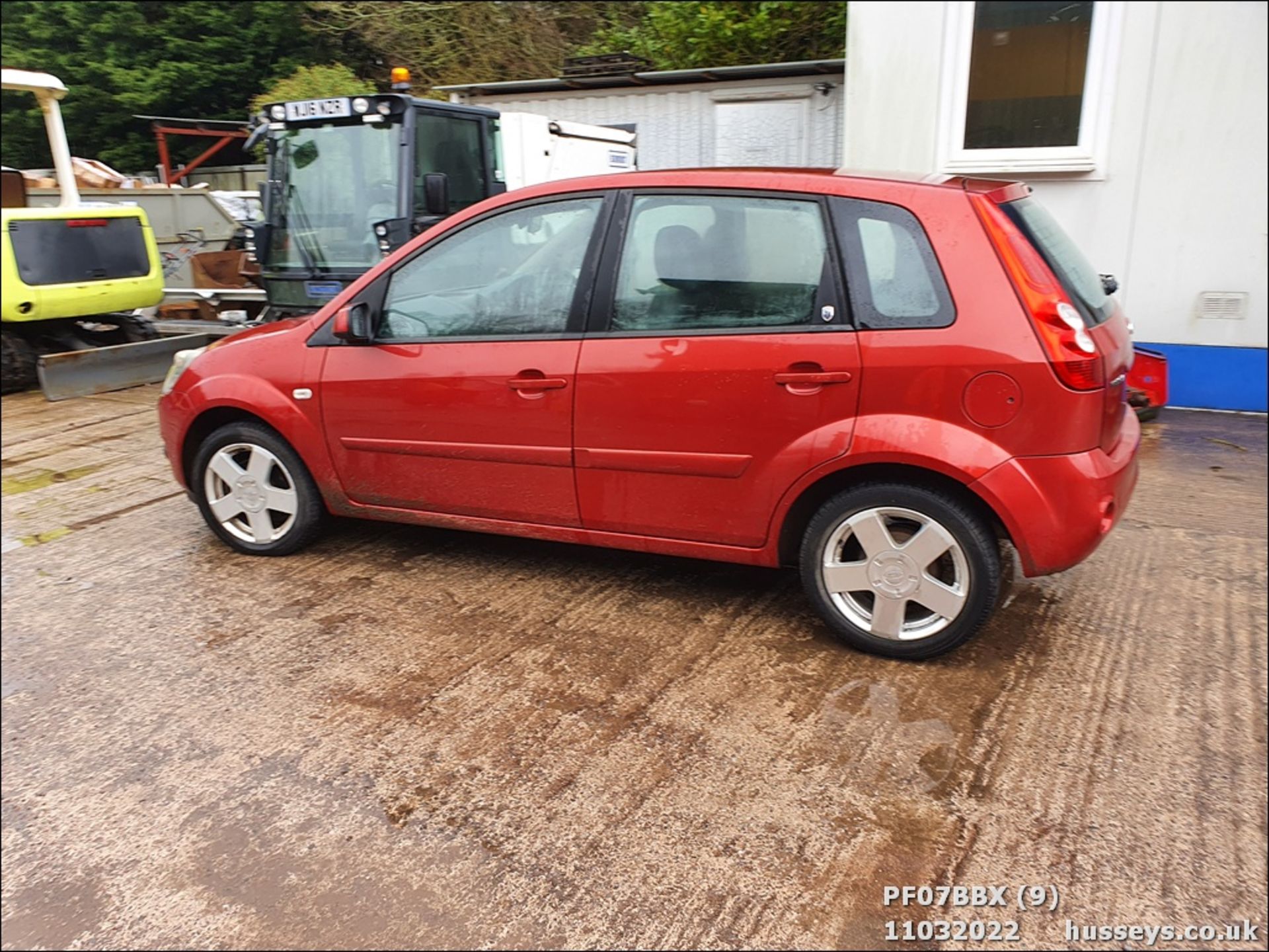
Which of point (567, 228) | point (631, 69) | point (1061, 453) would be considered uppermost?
point (631, 69)

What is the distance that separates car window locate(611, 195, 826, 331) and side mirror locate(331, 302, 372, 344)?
3.69 ft

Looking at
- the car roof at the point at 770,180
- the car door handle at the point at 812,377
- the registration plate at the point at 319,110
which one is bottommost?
the car door handle at the point at 812,377

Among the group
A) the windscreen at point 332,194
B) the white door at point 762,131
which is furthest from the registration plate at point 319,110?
the white door at point 762,131

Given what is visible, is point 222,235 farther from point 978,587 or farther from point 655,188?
point 978,587

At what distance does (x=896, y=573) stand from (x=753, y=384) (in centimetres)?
84

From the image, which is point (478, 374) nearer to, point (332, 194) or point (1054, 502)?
point (1054, 502)

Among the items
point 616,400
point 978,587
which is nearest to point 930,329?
point 978,587

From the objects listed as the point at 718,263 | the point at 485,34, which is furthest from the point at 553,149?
the point at 485,34

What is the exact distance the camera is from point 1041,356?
120 inches

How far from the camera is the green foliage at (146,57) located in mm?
14125

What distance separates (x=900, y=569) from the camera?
3.34 m

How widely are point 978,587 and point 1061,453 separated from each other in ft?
1.73

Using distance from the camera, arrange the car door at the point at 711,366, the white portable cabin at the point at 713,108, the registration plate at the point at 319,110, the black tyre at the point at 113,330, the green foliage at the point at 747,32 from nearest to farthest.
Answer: the car door at the point at 711,366 < the registration plate at the point at 319,110 < the black tyre at the point at 113,330 < the white portable cabin at the point at 713,108 < the green foliage at the point at 747,32

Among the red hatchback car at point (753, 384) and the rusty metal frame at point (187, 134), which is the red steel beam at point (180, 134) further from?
the red hatchback car at point (753, 384)
